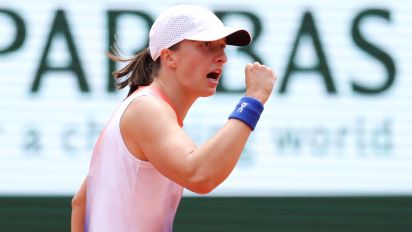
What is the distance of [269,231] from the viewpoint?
6.02 meters

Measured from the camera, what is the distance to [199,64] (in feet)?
8.54

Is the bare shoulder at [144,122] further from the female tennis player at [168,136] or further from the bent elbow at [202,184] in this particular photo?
the bent elbow at [202,184]

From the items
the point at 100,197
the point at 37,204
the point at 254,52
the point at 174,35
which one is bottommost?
the point at 37,204

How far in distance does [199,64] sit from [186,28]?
10 cm

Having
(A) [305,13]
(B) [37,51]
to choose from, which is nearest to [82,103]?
(B) [37,51]

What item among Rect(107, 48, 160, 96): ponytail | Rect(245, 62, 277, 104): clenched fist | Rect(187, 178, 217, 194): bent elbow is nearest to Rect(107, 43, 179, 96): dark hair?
Rect(107, 48, 160, 96): ponytail

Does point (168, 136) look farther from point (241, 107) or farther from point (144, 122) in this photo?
point (241, 107)

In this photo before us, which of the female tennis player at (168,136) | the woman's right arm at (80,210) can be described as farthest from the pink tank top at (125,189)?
the woman's right arm at (80,210)

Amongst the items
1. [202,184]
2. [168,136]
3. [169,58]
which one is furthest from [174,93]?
[202,184]

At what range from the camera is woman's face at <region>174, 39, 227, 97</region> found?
261 cm

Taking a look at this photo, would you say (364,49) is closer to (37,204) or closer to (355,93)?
(355,93)

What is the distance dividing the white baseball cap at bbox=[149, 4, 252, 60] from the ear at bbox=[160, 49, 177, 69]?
0.01 meters

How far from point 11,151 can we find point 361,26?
7.71 feet

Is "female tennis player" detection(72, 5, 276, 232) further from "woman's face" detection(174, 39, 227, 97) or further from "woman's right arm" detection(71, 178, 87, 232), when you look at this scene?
"woman's right arm" detection(71, 178, 87, 232)
